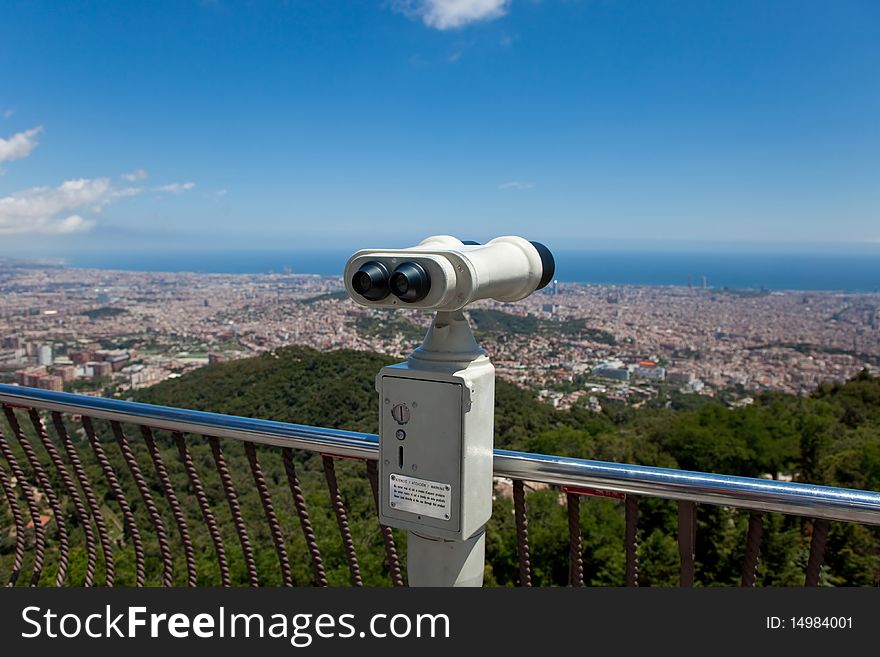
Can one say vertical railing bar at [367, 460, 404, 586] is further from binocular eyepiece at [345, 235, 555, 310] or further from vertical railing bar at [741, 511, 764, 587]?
vertical railing bar at [741, 511, 764, 587]

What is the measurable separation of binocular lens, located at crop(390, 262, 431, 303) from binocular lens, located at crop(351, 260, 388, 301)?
0.10 feet

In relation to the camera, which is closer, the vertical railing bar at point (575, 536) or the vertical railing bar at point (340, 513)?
the vertical railing bar at point (575, 536)

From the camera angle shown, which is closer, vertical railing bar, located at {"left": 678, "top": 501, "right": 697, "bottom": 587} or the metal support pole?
the metal support pole

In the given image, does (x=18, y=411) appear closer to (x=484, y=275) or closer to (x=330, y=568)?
(x=484, y=275)

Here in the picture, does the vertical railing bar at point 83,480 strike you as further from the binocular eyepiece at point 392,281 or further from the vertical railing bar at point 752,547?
the vertical railing bar at point 752,547

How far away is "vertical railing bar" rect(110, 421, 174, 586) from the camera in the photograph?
2105mm

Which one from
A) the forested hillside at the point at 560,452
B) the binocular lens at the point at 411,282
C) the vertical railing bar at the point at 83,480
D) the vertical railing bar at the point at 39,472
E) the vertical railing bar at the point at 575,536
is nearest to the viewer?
the binocular lens at the point at 411,282

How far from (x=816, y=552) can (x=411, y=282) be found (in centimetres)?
112

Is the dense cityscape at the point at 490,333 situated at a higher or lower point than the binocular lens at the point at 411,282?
lower

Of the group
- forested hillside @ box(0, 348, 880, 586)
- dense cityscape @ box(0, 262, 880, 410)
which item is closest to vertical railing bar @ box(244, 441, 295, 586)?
forested hillside @ box(0, 348, 880, 586)

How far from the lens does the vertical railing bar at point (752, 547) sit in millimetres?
1474

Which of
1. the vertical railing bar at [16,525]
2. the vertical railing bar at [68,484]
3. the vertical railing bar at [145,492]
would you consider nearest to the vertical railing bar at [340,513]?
the vertical railing bar at [145,492]

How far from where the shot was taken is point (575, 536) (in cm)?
170

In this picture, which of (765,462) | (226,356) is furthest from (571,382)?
(226,356)
